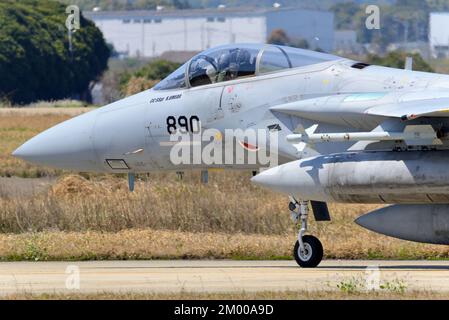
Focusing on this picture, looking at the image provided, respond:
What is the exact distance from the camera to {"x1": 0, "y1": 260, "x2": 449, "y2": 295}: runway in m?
14.6

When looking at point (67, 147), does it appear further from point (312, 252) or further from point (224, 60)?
point (312, 252)

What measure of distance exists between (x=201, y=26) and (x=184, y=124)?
3853 inches

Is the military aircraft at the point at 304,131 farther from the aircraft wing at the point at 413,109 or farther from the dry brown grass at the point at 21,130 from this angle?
the dry brown grass at the point at 21,130

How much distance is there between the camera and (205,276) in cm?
1616

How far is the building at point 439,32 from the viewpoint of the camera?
86750 millimetres

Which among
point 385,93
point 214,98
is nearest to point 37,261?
point 214,98

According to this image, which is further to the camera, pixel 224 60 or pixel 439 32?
pixel 439 32

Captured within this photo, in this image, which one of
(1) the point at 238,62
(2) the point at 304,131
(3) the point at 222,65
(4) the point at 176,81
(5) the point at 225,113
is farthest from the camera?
(4) the point at 176,81

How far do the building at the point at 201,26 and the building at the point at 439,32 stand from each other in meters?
13.6

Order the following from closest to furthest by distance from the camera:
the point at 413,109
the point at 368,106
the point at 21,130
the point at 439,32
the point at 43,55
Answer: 1. the point at 413,109
2. the point at 368,106
3. the point at 21,130
4. the point at 43,55
5. the point at 439,32

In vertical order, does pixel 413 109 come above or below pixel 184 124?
above

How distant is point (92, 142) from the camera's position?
18.4 meters

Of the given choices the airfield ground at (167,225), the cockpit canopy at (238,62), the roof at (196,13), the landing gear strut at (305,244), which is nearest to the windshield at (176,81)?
the cockpit canopy at (238,62)

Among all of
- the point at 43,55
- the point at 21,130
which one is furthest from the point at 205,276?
the point at 43,55
